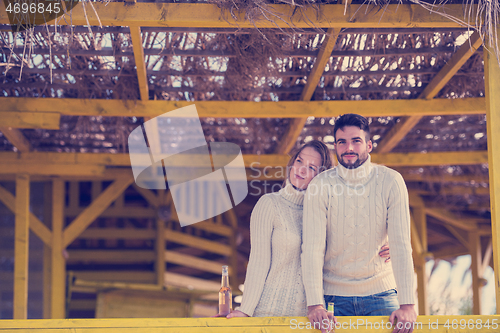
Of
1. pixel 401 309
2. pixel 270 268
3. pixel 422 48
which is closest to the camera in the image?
pixel 401 309

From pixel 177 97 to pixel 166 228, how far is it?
10.1 feet

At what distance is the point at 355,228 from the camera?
2.43m

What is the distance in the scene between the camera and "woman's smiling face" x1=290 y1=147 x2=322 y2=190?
2.67 meters

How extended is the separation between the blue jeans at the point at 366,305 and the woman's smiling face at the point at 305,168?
0.58 m

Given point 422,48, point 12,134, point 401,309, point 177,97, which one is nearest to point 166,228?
point 12,134

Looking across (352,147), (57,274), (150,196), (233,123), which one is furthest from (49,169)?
(352,147)

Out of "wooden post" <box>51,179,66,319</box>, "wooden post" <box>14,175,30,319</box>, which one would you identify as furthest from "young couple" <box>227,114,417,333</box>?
"wooden post" <box>51,179,66,319</box>

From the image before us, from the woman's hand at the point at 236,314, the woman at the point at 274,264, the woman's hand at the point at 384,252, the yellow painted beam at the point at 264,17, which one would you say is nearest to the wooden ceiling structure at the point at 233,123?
the yellow painted beam at the point at 264,17

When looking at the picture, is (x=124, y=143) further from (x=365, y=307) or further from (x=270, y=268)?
(x=365, y=307)

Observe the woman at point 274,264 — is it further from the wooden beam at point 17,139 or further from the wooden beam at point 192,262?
the wooden beam at point 192,262

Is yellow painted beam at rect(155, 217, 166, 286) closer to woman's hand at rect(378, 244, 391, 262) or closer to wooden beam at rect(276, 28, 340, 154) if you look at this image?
wooden beam at rect(276, 28, 340, 154)

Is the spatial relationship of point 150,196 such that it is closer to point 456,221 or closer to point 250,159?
point 250,159

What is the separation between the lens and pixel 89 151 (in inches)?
214

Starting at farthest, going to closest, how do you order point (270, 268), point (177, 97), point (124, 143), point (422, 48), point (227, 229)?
point (227, 229) < point (124, 143) < point (177, 97) < point (422, 48) < point (270, 268)
